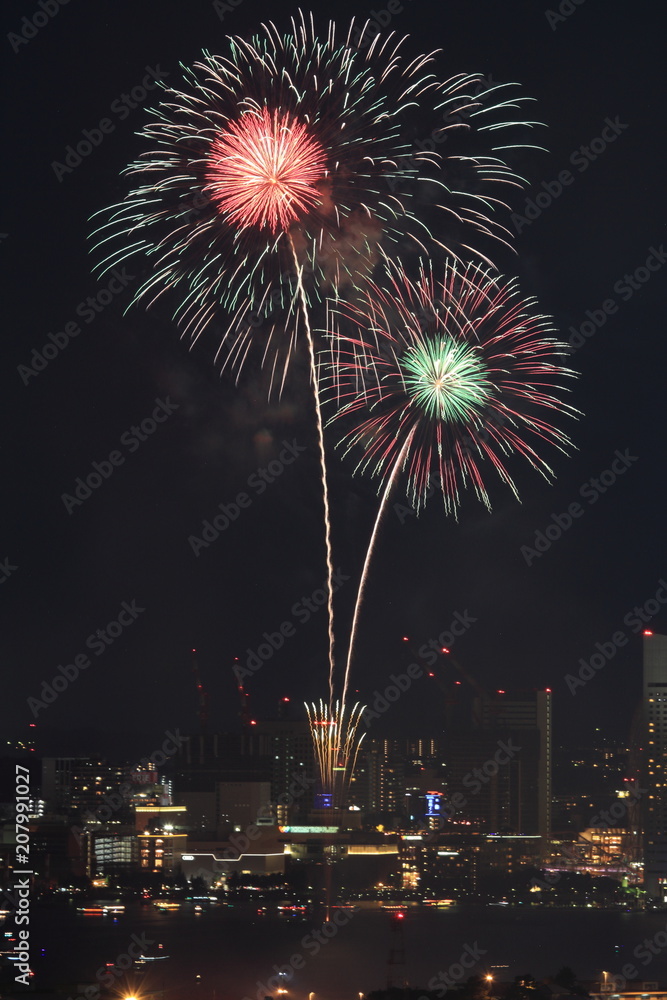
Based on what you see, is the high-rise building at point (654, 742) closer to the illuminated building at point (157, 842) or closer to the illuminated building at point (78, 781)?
the illuminated building at point (157, 842)

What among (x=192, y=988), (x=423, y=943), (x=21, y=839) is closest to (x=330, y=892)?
(x=423, y=943)

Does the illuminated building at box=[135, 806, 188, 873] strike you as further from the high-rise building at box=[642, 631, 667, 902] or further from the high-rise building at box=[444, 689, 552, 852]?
the high-rise building at box=[642, 631, 667, 902]

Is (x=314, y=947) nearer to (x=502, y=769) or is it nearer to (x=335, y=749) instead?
(x=335, y=749)

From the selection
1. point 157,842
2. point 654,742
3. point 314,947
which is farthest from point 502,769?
point 314,947

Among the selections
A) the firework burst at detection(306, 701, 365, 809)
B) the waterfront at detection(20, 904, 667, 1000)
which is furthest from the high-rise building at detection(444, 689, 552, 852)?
the waterfront at detection(20, 904, 667, 1000)

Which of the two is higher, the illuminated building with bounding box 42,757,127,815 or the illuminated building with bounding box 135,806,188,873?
the illuminated building with bounding box 42,757,127,815

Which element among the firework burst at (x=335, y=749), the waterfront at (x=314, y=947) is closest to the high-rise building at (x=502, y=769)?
the firework burst at (x=335, y=749)
